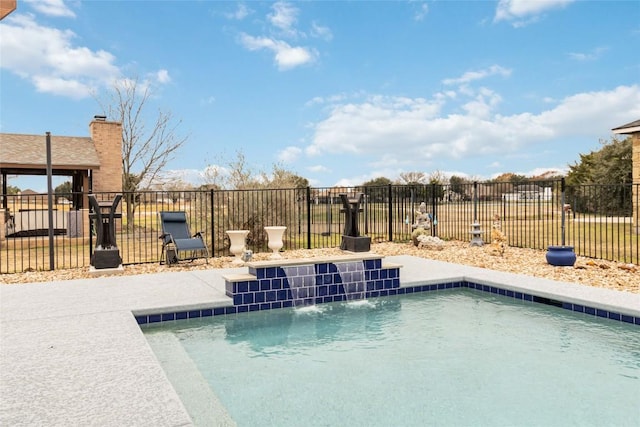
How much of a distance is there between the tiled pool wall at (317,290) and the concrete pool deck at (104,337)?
0.08 meters

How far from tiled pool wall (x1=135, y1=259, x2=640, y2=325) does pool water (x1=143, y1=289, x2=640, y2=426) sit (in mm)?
114

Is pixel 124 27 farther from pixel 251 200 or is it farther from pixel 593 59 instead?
pixel 593 59

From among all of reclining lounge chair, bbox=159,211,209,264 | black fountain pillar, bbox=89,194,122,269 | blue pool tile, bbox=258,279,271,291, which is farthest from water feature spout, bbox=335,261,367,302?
black fountain pillar, bbox=89,194,122,269

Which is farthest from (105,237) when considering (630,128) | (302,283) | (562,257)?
(630,128)

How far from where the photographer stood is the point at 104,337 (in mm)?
4094

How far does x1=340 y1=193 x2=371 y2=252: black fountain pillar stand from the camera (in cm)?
1033

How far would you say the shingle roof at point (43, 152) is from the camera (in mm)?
15961

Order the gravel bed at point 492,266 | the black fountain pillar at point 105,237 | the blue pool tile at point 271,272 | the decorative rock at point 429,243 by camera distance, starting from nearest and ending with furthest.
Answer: the blue pool tile at point 271,272
the gravel bed at point 492,266
the black fountain pillar at point 105,237
the decorative rock at point 429,243

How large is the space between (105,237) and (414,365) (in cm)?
634

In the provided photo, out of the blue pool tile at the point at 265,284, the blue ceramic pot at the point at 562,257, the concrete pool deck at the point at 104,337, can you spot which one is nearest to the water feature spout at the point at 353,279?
the concrete pool deck at the point at 104,337

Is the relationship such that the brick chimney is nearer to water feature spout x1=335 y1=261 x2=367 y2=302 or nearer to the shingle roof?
the shingle roof

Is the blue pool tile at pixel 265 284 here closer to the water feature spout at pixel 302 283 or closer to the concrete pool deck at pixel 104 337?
the water feature spout at pixel 302 283

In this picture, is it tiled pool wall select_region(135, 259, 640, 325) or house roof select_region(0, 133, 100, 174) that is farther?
house roof select_region(0, 133, 100, 174)

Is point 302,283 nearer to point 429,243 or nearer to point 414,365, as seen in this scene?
point 414,365
